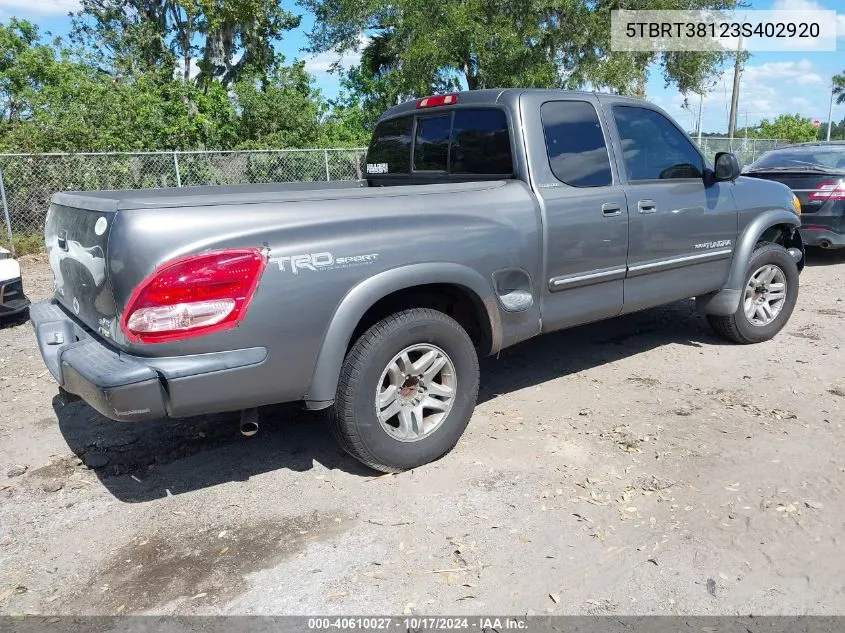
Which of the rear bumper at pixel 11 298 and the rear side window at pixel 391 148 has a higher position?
the rear side window at pixel 391 148

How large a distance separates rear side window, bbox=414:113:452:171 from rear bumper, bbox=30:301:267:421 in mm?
2227

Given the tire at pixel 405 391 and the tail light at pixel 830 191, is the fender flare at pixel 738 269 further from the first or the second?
the tail light at pixel 830 191

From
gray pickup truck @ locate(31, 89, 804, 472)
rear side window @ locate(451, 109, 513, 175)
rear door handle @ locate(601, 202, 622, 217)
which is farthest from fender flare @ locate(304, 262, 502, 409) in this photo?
rear door handle @ locate(601, 202, 622, 217)

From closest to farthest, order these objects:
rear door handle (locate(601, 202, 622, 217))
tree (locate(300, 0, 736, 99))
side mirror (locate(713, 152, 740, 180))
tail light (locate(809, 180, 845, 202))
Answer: rear door handle (locate(601, 202, 622, 217)) → side mirror (locate(713, 152, 740, 180)) → tail light (locate(809, 180, 845, 202)) → tree (locate(300, 0, 736, 99))

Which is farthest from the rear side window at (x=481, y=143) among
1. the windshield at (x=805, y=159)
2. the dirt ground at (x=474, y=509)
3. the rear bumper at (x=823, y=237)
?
the windshield at (x=805, y=159)

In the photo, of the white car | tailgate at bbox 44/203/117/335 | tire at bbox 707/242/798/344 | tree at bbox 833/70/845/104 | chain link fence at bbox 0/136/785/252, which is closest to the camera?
tailgate at bbox 44/203/117/335

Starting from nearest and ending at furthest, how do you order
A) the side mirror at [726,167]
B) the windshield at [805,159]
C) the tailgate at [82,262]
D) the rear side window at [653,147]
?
the tailgate at [82,262]
the rear side window at [653,147]
the side mirror at [726,167]
the windshield at [805,159]

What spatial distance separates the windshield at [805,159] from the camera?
31.2ft

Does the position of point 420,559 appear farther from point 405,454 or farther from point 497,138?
point 497,138

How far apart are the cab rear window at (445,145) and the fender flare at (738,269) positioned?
2.29m

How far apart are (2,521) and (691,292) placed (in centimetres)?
454

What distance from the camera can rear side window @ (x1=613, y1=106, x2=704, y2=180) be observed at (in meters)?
4.57

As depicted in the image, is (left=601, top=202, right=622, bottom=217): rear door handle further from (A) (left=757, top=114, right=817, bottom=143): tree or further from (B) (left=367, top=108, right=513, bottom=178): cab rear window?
(A) (left=757, top=114, right=817, bottom=143): tree

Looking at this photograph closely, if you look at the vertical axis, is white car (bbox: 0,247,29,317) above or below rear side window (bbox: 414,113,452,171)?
below
